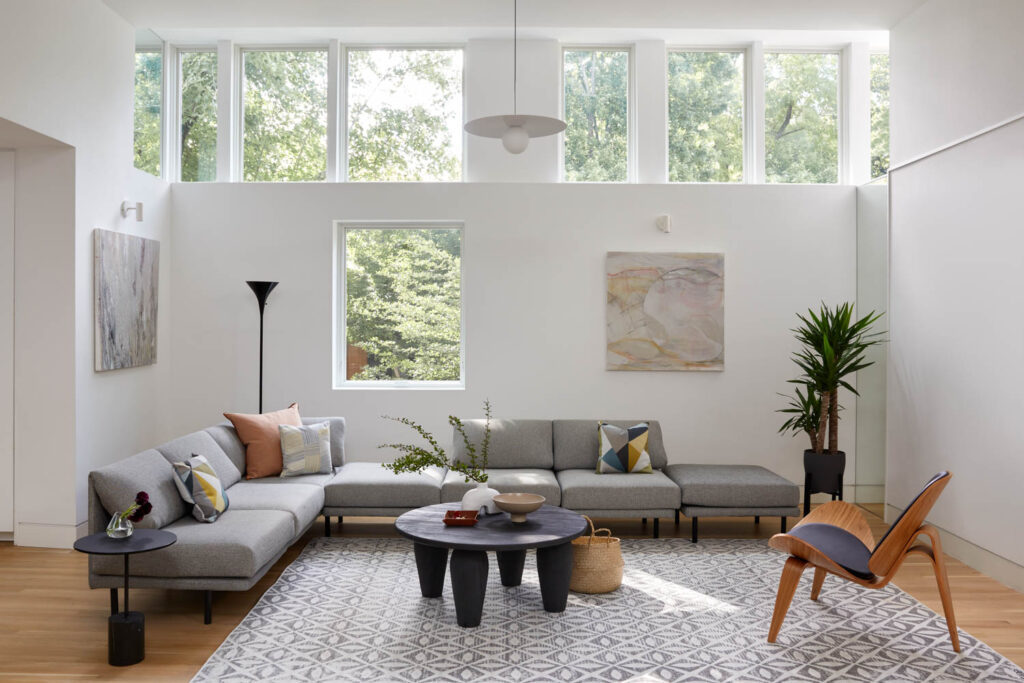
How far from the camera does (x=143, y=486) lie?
13.0ft

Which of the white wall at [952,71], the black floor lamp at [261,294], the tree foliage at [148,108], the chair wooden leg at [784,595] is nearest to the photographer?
the chair wooden leg at [784,595]

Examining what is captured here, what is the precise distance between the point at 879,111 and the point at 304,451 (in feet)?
18.1

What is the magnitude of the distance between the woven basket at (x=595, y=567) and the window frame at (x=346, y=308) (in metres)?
2.52

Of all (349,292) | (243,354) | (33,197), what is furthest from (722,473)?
(33,197)

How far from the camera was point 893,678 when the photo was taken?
327 cm

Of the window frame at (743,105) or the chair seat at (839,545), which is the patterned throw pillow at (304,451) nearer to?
the chair seat at (839,545)

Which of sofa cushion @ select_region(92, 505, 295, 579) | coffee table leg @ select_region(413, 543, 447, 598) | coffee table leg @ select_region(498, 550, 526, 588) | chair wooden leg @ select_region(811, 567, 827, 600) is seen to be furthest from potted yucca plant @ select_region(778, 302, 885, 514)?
sofa cushion @ select_region(92, 505, 295, 579)

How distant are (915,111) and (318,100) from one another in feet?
15.4

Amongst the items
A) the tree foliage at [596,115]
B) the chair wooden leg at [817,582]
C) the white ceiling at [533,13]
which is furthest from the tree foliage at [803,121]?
the chair wooden leg at [817,582]

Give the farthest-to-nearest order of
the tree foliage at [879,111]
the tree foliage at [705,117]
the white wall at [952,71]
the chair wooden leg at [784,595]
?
1. the tree foliage at [705,117]
2. the tree foliage at [879,111]
3. the white wall at [952,71]
4. the chair wooden leg at [784,595]

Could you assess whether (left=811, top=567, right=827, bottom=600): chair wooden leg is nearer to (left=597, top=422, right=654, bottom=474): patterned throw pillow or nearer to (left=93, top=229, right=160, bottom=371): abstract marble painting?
(left=597, top=422, right=654, bottom=474): patterned throw pillow

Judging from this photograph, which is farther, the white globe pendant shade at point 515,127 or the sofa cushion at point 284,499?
the sofa cushion at point 284,499

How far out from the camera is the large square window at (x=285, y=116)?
672 cm

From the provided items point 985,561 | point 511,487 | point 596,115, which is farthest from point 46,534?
point 985,561
